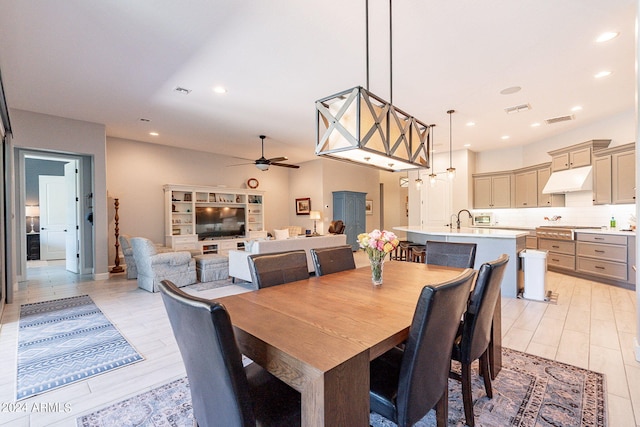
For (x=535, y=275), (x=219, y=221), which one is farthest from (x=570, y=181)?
(x=219, y=221)

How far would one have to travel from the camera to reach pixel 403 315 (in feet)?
4.72

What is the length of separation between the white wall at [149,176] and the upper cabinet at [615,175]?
26.3 feet

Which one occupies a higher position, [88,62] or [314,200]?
[88,62]

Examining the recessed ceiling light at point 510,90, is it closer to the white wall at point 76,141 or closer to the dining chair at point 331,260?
the dining chair at point 331,260

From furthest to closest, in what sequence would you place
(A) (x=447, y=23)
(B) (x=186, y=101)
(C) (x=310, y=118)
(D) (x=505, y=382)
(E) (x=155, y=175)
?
(E) (x=155, y=175) < (C) (x=310, y=118) < (B) (x=186, y=101) < (A) (x=447, y=23) < (D) (x=505, y=382)

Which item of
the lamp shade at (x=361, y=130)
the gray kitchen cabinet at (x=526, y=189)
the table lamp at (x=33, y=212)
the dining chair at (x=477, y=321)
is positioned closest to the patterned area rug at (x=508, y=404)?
the dining chair at (x=477, y=321)

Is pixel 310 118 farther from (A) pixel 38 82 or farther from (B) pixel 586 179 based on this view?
(B) pixel 586 179

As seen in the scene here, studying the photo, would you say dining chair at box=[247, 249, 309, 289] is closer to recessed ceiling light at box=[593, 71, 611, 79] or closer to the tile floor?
the tile floor

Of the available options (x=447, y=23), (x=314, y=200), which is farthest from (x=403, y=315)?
(x=314, y=200)

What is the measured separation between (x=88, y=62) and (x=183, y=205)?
4.49 metres

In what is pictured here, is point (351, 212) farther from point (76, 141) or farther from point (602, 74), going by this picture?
point (76, 141)

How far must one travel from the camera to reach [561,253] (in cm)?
568

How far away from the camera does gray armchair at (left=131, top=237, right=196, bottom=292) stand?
4.60 m

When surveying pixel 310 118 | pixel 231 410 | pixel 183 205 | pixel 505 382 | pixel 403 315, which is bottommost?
pixel 505 382
